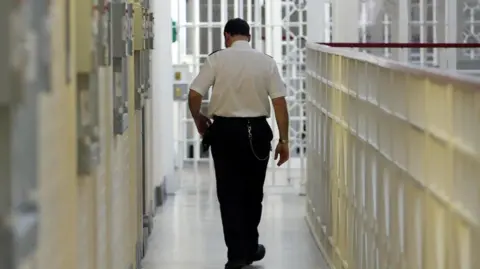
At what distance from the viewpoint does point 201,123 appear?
652 centimetres

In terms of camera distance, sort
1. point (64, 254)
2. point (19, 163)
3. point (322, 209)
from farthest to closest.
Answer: point (322, 209), point (64, 254), point (19, 163)

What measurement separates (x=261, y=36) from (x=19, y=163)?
26.5ft

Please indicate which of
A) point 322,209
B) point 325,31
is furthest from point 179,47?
point 322,209

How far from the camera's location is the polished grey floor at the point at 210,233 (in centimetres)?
702

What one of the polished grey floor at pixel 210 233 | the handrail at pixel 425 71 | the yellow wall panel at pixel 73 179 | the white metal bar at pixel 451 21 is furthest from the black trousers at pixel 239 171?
the white metal bar at pixel 451 21

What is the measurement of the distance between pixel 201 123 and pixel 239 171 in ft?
1.28

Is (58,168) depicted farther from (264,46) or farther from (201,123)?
(264,46)

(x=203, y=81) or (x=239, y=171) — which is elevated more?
(x=203, y=81)

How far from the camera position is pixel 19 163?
7.61ft

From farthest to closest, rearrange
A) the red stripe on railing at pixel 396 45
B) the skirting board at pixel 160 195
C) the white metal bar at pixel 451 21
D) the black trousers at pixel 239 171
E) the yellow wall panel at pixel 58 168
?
the white metal bar at pixel 451 21 < the skirting board at pixel 160 195 < the red stripe on railing at pixel 396 45 < the black trousers at pixel 239 171 < the yellow wall panel at pixel 58 168

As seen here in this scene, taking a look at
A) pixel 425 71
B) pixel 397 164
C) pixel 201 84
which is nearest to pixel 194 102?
pixel 201 84

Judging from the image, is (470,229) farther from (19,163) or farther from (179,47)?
(179,47)

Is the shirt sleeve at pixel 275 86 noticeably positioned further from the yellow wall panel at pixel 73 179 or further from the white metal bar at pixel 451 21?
the white metal bar at pixel 451 21

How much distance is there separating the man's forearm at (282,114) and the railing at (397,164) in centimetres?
30
